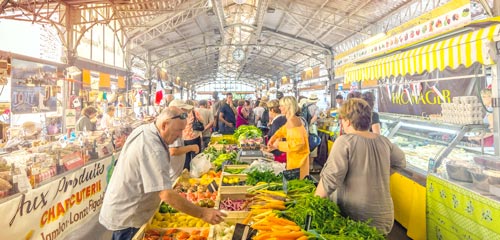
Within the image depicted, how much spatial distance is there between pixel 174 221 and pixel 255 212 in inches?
31.6

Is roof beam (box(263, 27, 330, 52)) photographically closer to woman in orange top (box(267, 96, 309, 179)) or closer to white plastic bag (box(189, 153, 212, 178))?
woman in orange top (box(267, 96, 309, 179))

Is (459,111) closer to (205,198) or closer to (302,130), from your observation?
(302,130)

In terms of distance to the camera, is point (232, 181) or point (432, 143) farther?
point (432, 143)

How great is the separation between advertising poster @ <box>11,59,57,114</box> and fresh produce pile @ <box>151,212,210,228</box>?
4859 millimetres

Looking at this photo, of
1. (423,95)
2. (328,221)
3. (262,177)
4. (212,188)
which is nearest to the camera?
(328,221)

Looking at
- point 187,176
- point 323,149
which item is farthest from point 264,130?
point 187,176

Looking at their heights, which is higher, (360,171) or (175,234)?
(360,171)

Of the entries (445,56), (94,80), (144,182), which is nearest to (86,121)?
(94,80)

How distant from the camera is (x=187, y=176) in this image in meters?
4.55

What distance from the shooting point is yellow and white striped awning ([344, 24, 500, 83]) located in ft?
11.6

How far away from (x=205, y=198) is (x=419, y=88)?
22.0 feet

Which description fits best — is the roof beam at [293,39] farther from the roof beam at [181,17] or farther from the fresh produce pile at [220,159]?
the fresh produce pile at [220,159]

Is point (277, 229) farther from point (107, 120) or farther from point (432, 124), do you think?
point (107, 120)

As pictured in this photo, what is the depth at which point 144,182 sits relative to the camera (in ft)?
6.90
